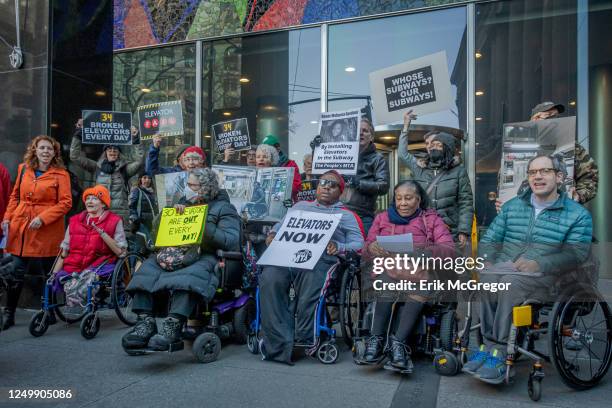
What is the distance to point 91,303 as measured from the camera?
5.32 m

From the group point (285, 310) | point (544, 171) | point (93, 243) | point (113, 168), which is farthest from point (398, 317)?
point (113, 168)

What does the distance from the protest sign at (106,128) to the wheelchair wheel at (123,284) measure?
1.80m

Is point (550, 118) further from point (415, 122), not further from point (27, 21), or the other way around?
point (27, 21)

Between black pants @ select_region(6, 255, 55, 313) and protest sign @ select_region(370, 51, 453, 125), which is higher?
protest sign @ select_region(370, 51, 453, 125)

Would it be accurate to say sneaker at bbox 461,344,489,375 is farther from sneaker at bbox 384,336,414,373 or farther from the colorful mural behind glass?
the colorful mural behind glass

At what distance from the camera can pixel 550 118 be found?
492 centimetres

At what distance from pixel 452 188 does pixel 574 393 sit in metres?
2.04

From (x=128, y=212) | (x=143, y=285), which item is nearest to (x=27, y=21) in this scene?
(x=128, y=212)

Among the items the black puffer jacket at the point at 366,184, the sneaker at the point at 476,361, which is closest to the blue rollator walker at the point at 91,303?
the black puffer jacket at the point at 366,184

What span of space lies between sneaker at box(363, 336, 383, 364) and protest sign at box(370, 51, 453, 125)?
2610mm

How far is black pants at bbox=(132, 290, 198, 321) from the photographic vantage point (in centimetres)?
430

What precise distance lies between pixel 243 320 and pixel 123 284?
1409 millimetres

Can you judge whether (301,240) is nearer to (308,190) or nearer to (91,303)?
(308,190)

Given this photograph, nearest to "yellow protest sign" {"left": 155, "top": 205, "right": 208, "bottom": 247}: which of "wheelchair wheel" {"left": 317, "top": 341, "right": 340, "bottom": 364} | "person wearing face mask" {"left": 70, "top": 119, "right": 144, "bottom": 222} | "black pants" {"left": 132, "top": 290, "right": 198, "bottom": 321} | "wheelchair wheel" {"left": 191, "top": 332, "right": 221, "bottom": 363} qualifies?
"black pants" {"left": 132, "top": 290, "right": 198, "bottom": 321}
